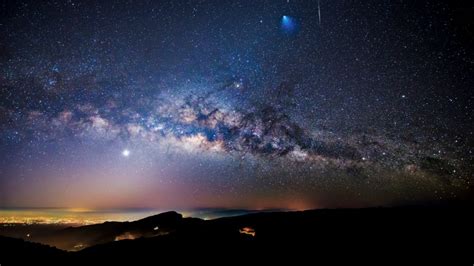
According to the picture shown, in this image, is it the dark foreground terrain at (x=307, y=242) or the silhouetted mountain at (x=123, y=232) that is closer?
the dark foreground terrain at (x=307, y=242)

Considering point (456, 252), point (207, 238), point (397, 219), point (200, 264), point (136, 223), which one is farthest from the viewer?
point (136, 223)

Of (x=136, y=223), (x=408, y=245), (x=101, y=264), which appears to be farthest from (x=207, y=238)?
(x=136, y=223)

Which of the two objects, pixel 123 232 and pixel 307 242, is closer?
pixel 307 242

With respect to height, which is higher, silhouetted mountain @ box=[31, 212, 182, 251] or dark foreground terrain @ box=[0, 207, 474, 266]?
dark foreground terrain @ box=[0, 207, 474, 266]

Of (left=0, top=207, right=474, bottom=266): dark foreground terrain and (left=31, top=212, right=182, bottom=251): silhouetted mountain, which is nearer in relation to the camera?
(left=0, top=207, right=474, bottom=266): dark foreground terrain

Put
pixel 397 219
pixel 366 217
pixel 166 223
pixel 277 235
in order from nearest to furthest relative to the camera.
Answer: pixel 277 235
pixel 397 219
pixel 366 217
pixel 166 223

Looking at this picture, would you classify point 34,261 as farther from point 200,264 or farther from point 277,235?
point 277,235

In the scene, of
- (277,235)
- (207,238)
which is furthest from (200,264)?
(277,235)

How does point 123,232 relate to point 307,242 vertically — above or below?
below

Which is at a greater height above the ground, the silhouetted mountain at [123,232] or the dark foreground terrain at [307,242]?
the dark foreground terrain at [307,242]

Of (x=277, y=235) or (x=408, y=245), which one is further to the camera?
(x=277, y=235)
